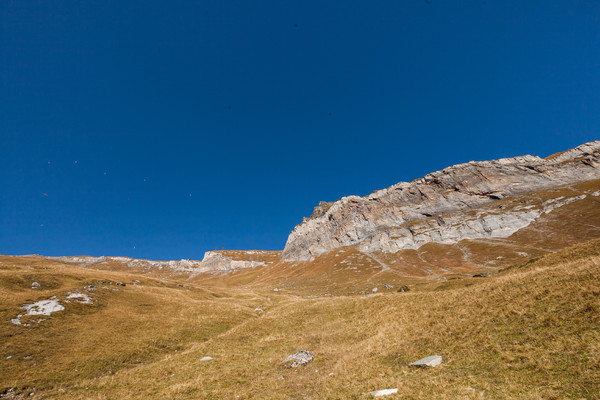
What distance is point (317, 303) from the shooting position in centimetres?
4066

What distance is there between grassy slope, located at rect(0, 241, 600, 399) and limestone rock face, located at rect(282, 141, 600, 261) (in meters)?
132

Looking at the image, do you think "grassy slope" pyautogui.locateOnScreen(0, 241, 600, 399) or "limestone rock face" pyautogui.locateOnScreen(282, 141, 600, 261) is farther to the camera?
"limestone rock face" pyautogui.locateOnScreen(282, 141, 600, 261)

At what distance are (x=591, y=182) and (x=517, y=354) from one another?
214 metres

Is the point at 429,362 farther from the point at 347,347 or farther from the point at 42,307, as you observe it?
the point at 42,307

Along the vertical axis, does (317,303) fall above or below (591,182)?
below

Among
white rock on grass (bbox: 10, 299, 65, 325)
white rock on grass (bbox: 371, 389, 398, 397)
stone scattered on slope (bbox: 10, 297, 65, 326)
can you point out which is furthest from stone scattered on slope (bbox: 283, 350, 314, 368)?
white rock on grass (bbox: 10, 299, 65, 325)

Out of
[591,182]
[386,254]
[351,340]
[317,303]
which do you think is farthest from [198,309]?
[591,182]

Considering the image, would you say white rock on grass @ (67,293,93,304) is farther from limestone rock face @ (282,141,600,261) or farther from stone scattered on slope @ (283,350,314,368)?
limestone rock face @ (282,141,600,261)

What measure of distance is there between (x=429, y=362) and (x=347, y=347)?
30.5 ft

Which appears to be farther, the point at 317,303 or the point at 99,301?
the point at 317,303

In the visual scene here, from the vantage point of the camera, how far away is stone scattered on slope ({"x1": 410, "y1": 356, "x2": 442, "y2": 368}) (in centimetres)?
1322

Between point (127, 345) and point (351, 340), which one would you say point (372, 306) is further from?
point (127, 345)

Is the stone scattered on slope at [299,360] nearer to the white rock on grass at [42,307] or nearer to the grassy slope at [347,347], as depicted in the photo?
the grassy slope at [347,347]

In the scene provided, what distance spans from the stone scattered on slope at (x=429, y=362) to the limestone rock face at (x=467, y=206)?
5805 inches
